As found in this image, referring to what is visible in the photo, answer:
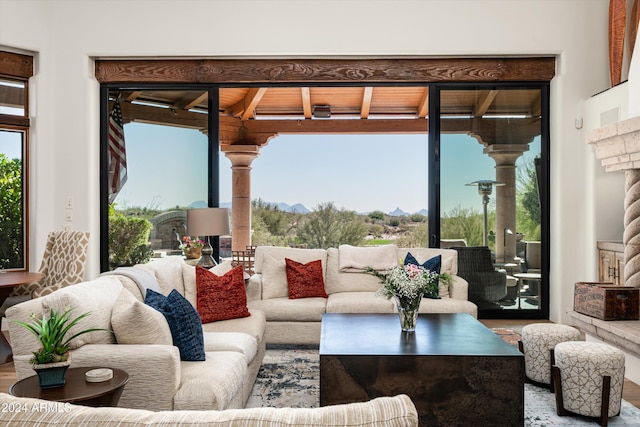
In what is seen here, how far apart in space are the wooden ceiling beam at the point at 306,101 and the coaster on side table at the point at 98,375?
6777 mm

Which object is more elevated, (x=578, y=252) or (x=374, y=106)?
(x=374, y=106)

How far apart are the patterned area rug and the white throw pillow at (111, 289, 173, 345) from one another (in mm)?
948

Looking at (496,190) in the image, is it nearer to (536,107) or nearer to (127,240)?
(536,107)

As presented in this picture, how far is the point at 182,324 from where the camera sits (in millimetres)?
3178

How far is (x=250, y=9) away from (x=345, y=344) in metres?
4.34

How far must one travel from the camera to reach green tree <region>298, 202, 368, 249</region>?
11.9 metres

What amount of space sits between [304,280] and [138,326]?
9.37 ft

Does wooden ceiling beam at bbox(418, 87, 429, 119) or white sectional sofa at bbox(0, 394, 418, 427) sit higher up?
wooden ceiling beam at bbox(418, 87, 429, 119)

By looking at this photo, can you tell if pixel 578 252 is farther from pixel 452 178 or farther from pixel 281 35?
pixel 281 35

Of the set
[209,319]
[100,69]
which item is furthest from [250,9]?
[209,319]

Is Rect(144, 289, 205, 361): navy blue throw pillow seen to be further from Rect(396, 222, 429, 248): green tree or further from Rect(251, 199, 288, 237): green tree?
Rect(396, 222, 429, 248): green tree

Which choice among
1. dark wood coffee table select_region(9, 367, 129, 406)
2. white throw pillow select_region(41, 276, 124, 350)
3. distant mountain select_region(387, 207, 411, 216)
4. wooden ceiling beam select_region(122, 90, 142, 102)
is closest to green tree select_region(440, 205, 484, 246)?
wooden ceiling beam select_region(122, 90, 142, 102)

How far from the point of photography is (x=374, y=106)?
34.7ft

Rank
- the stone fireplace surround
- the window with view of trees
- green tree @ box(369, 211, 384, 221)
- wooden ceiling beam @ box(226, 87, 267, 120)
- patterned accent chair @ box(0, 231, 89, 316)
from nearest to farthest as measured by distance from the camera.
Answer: the stone fireplace surround → patterned accent chair @ box(0, 231, 89, 316) → the window with view of trees → wooden ceiling beam @ box(226, 87, 267, 120) → green tree @ box(369, 211, 384, 221)
